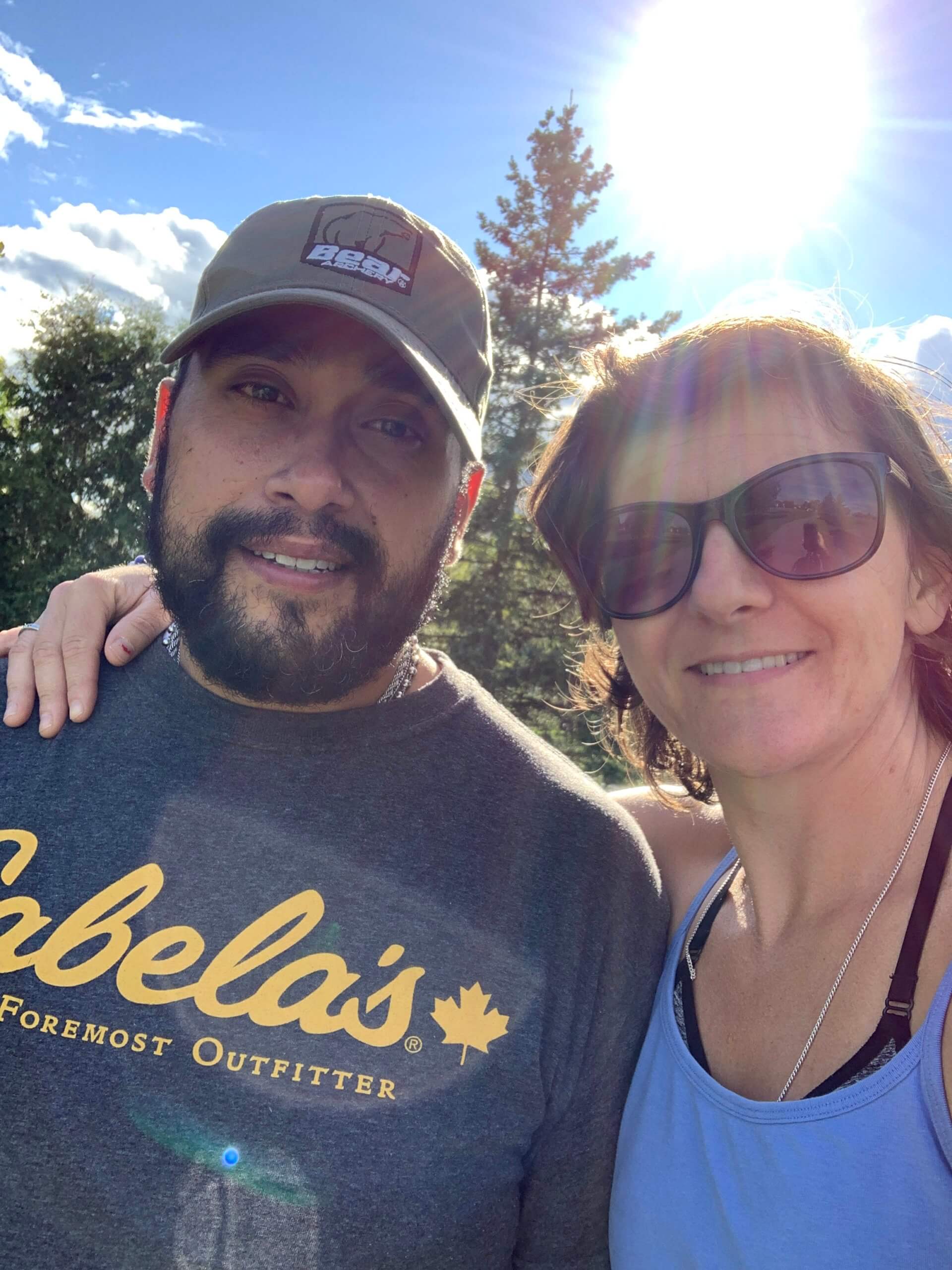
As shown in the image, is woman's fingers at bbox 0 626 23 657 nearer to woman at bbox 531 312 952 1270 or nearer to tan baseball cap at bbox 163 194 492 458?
tan baseball cap at bbox 163 194 492 458

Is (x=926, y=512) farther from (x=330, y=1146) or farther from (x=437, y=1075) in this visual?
(x=330, y=1146)

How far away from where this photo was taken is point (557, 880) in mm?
1723

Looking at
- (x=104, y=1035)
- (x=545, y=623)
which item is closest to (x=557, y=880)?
(x=104, y=1035)

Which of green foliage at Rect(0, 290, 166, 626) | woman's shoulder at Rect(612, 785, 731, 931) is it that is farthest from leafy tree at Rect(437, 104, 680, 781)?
woman's shoulder at Rect(612, 785, 731, 931)

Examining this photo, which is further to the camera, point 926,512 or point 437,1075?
point 926,512

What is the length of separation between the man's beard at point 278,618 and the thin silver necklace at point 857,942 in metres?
1.14

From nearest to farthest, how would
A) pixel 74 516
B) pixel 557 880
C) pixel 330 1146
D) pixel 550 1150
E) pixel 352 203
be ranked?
pixel 330 1146
pixel 550 1150
pixel 557 880
pixel 352 203
pixel 74 516

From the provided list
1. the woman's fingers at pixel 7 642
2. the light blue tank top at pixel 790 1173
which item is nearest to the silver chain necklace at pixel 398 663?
the woman's fingers at pixel 7 642

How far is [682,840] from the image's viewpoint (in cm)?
221

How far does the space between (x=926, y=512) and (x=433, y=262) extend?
1256 mm

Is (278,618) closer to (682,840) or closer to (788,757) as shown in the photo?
(788,757)

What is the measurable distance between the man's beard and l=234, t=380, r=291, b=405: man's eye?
0.85 ft

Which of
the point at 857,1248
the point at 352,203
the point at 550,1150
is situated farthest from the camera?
the point at 352,203

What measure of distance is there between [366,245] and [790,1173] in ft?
6.72
